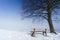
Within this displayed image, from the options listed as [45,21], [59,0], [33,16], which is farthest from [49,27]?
[59,0]

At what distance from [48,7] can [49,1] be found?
2.32ft

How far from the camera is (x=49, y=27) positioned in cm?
1700

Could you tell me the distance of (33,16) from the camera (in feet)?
54.5

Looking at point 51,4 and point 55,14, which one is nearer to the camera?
point 51,4

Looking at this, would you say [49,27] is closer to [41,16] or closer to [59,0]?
[41,16]

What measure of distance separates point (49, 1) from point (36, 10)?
1.87m

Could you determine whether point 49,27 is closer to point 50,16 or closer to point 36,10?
point 50,16

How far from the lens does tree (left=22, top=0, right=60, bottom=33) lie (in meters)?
15.8

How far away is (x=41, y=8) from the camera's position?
634 inches

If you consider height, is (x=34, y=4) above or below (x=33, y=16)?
above

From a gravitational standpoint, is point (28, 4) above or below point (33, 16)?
above

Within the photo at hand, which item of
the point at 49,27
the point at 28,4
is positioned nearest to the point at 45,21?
the point at 49,27

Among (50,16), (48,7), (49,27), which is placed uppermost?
(48,7)

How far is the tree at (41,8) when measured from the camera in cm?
1584
